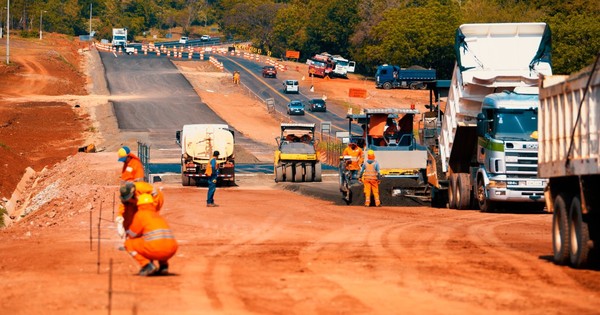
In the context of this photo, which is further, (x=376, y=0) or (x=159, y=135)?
(x=376, y=0)

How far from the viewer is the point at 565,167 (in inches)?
632

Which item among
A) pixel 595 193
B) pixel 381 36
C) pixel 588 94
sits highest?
pixel 381 36

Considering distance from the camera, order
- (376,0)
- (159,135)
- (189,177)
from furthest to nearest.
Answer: (376,0) < (159,135) < (189,177)

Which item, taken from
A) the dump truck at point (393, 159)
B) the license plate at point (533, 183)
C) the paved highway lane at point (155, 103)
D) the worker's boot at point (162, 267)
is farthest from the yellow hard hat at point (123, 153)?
the paved highway lane at point (155, 103)

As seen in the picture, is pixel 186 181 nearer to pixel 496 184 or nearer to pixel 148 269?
pixel 496 184

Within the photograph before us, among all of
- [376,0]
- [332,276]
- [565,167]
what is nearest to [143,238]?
[332,276]

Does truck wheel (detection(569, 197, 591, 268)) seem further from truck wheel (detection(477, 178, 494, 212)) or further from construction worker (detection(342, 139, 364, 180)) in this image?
construction worker (detection(342, 139, 364, 180))

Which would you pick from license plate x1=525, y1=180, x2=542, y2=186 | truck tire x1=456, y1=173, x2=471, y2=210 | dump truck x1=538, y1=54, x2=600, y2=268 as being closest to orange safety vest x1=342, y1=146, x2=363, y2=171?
truck tire x1=456, y1=173, x2=471, y2=210

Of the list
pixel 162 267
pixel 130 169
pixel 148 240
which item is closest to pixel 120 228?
pixel 148 240

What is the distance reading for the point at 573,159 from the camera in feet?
51.5

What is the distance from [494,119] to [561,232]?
12232 millimetres

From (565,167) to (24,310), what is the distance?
827cm

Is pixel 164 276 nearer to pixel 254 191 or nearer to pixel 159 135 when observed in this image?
pixel 254 191

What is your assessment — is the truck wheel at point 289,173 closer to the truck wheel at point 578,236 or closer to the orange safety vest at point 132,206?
the truck wheel at point 578,236
